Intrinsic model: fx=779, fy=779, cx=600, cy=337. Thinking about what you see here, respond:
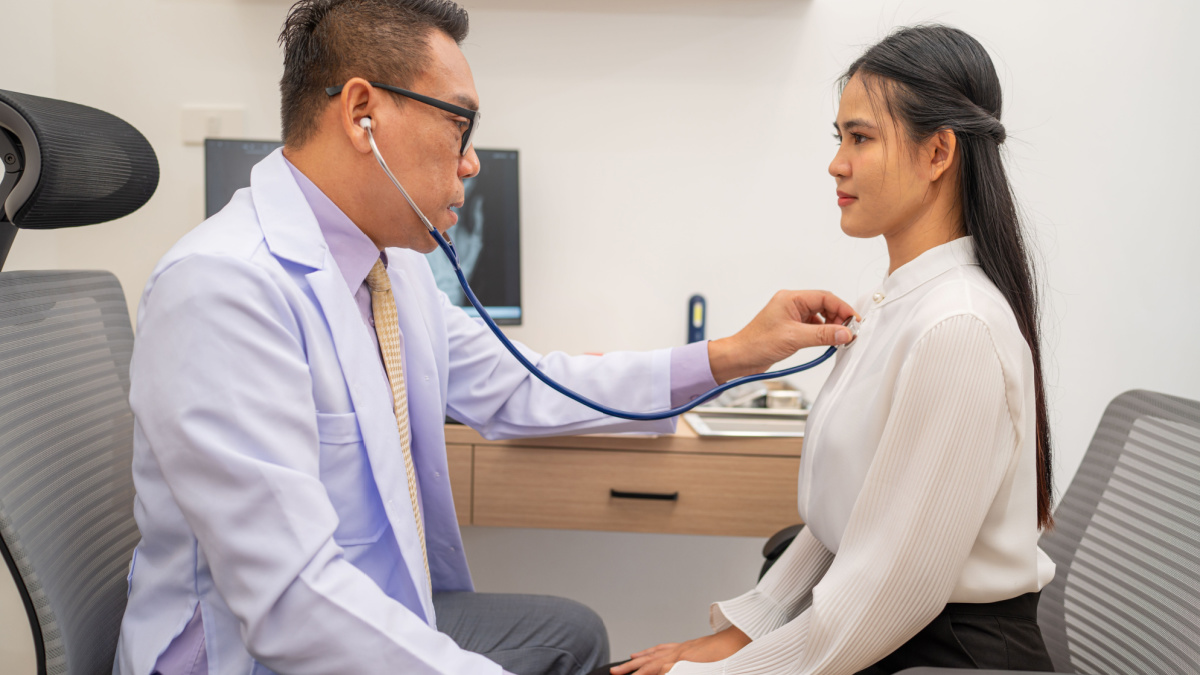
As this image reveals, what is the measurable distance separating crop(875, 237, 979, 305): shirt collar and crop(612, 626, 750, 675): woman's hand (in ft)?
1.67

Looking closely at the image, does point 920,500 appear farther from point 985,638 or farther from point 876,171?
point 876,171

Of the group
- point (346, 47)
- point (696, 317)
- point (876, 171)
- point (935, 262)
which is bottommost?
point (696, 317)

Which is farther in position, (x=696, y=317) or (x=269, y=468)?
(x=696, y=317)

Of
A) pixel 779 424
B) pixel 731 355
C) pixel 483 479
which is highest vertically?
pixel 731 355

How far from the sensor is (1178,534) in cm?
100

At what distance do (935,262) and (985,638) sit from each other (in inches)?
17.8

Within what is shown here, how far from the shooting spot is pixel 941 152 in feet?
3.17

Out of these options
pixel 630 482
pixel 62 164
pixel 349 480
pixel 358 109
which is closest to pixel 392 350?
pixel 349 480

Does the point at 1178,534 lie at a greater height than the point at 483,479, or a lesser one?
greater

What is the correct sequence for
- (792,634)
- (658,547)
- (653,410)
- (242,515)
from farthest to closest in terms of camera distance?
1. (658,547)
2. (653,410)
3. (792,634)
4. (242,515)

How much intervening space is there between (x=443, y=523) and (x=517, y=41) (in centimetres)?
131

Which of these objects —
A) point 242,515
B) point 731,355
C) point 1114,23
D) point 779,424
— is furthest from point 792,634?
point 1114,23

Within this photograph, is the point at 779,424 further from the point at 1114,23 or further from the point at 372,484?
the point at 1114,23

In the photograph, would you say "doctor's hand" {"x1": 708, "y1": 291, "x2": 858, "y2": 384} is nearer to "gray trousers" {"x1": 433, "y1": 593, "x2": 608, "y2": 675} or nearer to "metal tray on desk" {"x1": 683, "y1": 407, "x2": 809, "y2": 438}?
"metal tray on desk" {"x1": 683, "y1": 407, "x2": 809, "y2": 438}
